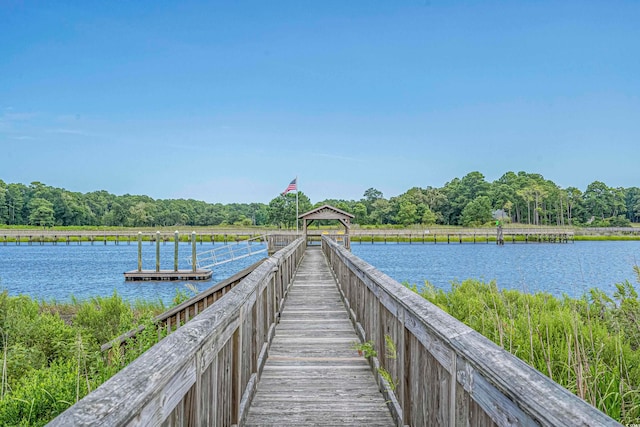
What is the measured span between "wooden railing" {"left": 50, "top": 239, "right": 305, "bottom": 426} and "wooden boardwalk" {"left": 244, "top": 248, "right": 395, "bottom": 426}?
0.91ft

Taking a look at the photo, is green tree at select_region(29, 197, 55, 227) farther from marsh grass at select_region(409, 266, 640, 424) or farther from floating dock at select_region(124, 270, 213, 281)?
marsh grass at select_region(409, 266, 640, 424)

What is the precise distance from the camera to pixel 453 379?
1.88 meters

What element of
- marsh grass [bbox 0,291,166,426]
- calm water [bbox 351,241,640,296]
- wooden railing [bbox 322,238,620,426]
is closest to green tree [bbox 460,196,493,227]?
calm water [bbox 351,241,640,296]

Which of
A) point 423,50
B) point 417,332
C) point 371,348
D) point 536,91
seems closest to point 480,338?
point 417,332

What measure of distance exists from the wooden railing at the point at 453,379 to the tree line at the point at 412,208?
8334cm

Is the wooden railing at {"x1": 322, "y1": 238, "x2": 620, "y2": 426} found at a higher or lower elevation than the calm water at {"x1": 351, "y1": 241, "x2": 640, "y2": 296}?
higher

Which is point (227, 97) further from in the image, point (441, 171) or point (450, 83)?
point (441, 171)

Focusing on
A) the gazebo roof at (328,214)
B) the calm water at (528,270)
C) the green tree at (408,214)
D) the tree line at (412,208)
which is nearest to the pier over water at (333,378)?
the calm water at (528,270)

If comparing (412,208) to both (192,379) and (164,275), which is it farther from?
(192,379)

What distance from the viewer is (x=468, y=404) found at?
5.63ft

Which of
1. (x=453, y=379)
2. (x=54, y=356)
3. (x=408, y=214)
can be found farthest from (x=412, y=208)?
(x=453, y=379)

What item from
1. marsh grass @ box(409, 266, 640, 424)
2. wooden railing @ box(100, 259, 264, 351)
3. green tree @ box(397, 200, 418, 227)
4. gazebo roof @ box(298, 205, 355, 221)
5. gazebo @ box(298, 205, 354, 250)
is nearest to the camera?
marsh grass @ box(409, 266, 640, 424)

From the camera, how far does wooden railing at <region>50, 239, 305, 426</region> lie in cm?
105

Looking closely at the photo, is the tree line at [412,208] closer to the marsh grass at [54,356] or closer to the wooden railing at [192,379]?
the marsh grass at [54,356]
